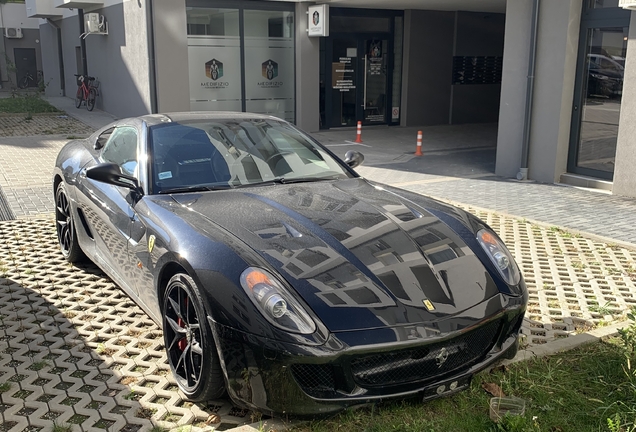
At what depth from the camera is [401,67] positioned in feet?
61.8

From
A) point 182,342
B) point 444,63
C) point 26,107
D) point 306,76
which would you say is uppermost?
point 444,63

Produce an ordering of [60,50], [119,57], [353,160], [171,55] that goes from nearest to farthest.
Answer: [353,160] < [171,55] < [119,57] < [60,50]

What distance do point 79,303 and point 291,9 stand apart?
13.5m

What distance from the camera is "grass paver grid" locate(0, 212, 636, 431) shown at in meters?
3.50

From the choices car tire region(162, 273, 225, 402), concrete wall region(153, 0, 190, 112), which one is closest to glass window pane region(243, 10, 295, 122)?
concrete wall region(153, 0, 190, 112)

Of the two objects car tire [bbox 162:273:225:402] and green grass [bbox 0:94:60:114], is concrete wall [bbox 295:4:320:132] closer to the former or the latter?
green grass [bbox 0:94:60:114]

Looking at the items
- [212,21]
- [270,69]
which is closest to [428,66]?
[270,69]

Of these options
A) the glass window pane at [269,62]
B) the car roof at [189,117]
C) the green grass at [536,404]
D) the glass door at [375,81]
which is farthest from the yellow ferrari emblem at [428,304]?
the glass door at [375,81]

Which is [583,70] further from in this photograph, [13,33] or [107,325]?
[13,33]

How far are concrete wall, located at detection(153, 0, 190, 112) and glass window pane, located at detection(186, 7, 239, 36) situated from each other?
1.65ft

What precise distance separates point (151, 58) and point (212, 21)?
187 centimetres

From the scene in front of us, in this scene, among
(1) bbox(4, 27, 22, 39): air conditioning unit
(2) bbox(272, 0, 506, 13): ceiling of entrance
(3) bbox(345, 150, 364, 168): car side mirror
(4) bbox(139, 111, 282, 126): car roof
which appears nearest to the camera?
(4) bbox(139, 111, 282, 126): car roof

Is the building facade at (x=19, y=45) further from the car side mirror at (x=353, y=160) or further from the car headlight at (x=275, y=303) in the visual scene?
the car headlight at (x=275, y=303)

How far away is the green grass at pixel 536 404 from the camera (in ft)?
10.7
